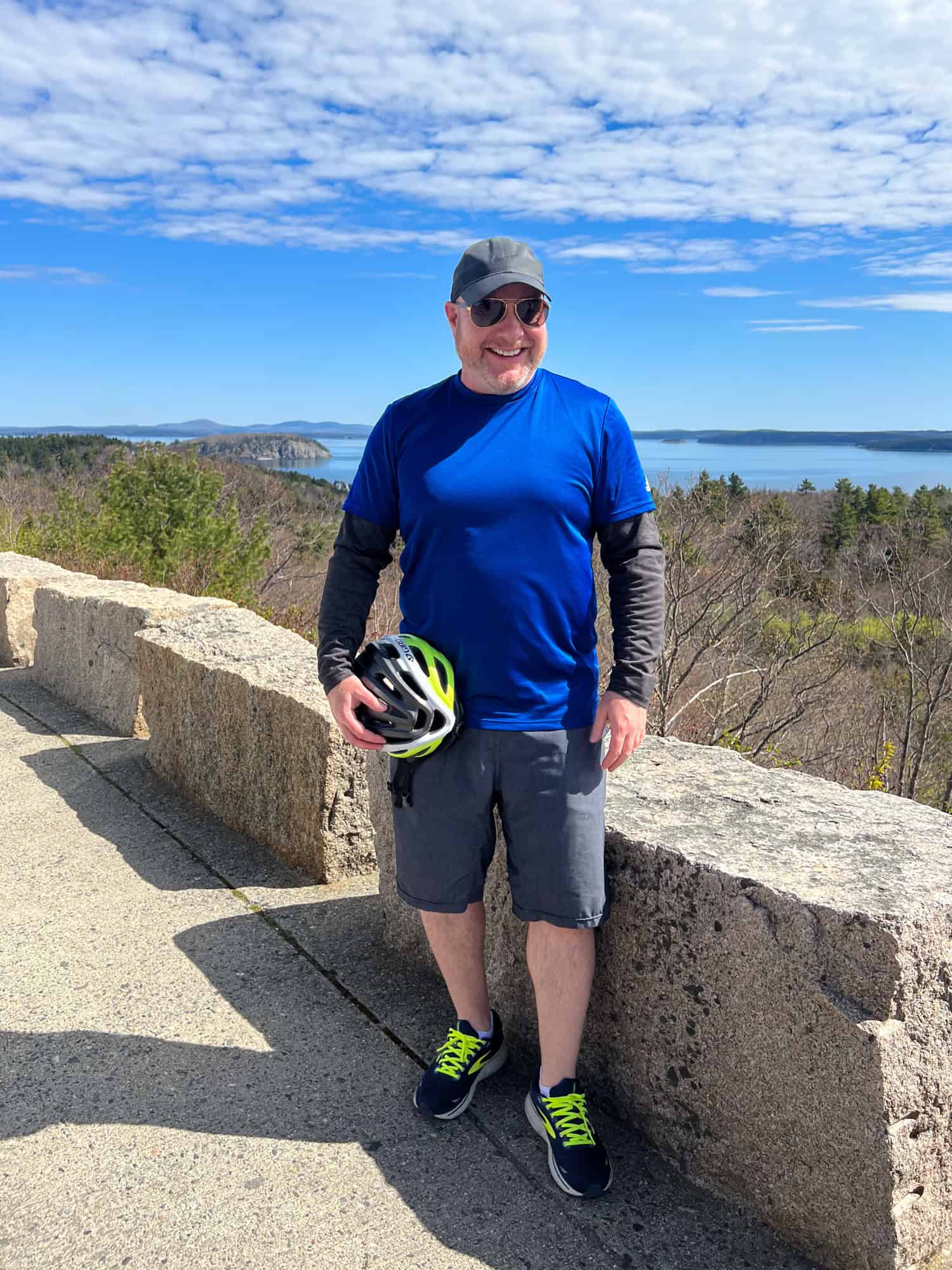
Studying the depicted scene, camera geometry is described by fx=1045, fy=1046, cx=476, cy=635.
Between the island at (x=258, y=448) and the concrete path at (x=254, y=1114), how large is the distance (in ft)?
38.8

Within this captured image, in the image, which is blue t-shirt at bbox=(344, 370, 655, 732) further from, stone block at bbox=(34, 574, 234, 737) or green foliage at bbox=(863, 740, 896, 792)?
green foliage at bbox=(863, 740, 896, 792)

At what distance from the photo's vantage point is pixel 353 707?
2557mm

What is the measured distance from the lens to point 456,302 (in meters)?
2.49

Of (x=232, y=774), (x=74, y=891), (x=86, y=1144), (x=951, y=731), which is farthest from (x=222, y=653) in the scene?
(x=951, y=731)

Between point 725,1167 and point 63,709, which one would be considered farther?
point 63,709

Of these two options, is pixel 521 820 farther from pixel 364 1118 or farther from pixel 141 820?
pixel 141 820

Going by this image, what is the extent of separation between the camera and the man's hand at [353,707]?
2.52 meters

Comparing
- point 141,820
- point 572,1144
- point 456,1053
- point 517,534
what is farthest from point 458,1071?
point 141,820

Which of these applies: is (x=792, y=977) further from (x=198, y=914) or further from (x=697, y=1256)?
(x=198, y=914)

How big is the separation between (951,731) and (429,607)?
2216cm

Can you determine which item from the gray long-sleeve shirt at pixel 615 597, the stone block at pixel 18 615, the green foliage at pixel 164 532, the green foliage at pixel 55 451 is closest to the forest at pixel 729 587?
the green foliage at pixel 164 532

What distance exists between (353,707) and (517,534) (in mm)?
597

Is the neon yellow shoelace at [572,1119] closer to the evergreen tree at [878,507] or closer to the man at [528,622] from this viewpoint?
the man at [528,622]

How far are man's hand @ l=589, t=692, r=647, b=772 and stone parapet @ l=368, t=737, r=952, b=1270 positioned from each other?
0.25m
